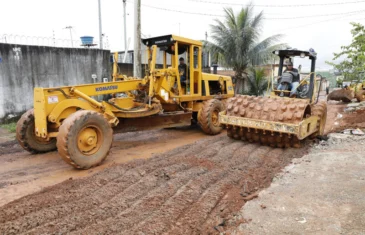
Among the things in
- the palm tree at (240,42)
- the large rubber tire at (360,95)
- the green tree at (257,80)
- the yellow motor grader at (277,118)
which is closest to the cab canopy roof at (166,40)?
the yellow motor grader at (277,118)

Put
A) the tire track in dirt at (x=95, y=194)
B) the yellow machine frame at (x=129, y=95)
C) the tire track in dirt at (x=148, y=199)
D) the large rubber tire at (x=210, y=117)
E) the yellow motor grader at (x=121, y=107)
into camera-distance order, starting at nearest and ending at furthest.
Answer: the tire track in dirt at (x=148, y=199) < the tire track in dirt at (x=95, y=194) < the yellow motor grader at (x=121, y=107) < the yellow machine frame at (x=129, y=95) < the large rubber tire at (x=210, y=117)

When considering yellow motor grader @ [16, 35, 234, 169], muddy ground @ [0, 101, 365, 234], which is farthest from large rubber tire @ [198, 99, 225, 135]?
muddy ground @ [0, 101, 365, 234]

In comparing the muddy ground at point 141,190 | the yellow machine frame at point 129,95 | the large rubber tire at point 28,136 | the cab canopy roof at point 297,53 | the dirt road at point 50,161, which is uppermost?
the cab canopy roof at point 297,53

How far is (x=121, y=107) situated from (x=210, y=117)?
2.67 metres

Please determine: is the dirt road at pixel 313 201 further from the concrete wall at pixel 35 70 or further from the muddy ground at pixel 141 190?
the concrete wall at pixel 35 70

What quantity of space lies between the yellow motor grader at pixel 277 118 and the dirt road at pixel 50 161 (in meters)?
1.75

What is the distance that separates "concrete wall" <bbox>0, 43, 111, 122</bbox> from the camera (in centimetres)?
1092

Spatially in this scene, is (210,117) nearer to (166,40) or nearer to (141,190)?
(166,40)

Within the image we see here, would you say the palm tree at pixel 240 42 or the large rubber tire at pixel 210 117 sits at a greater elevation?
the palm tree at pixel 240 42

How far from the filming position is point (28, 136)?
253 inches

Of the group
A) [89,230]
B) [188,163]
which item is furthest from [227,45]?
[89,230]

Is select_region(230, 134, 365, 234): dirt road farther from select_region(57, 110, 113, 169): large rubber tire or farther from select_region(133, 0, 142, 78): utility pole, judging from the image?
select_region(133, 0, 142, 78): utility pole

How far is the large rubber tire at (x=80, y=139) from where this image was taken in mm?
5227

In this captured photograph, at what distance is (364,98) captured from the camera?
1817 cm
